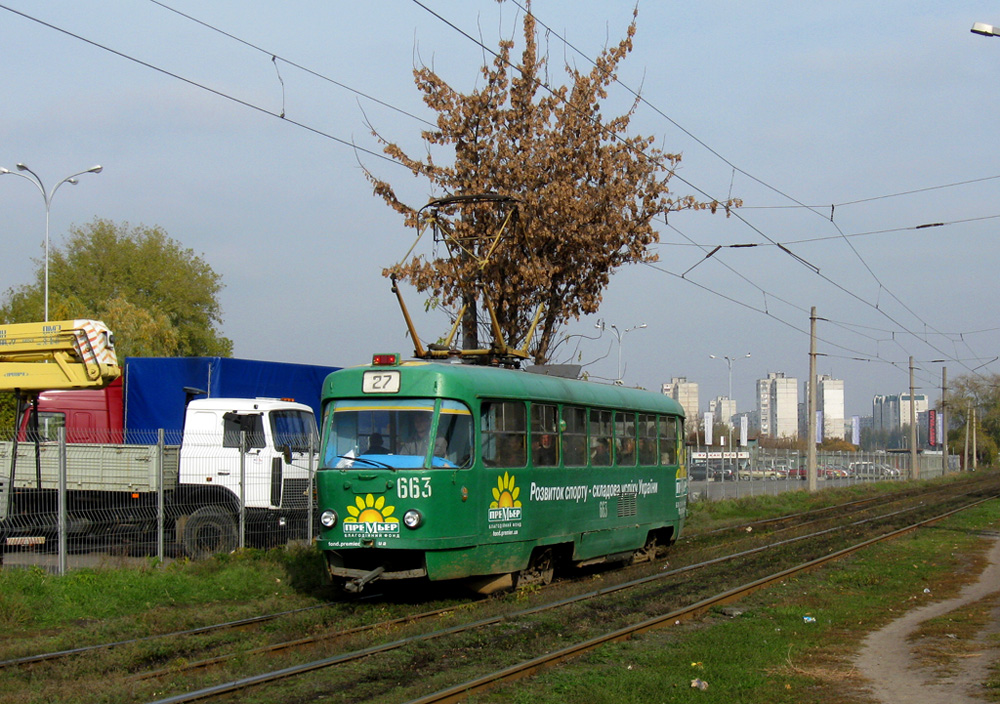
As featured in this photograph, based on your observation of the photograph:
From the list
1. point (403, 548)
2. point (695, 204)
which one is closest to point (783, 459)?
point (695, 204)

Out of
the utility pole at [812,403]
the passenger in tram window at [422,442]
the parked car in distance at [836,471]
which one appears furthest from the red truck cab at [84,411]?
the parked car in distance at [836,471]

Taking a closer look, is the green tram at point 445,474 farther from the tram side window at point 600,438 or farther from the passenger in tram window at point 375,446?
the tram side window at point 600,438

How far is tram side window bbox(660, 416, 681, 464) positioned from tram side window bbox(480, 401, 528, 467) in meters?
5.31

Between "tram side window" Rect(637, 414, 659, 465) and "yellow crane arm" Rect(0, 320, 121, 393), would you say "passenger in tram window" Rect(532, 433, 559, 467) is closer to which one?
"tram side window" Rect(637, 414, 659, 465)

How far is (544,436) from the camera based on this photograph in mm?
13664

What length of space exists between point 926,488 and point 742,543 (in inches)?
1443

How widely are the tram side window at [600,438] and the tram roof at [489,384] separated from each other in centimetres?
17

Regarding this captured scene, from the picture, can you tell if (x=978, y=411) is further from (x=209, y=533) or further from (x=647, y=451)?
(x=209, y=533)

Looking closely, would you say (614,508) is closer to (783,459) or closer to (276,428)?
(276,428)

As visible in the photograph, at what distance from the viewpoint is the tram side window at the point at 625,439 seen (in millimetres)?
15945

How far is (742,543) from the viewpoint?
20875 mm

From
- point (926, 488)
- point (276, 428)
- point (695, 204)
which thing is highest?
point (695, 204)

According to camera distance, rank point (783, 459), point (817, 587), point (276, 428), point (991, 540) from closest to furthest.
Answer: point (817, 587) < point (276, 428) < point (991, 540) < point (783, 459)

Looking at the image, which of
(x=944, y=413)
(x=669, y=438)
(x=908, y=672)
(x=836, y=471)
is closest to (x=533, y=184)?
(x=669, y=438)
